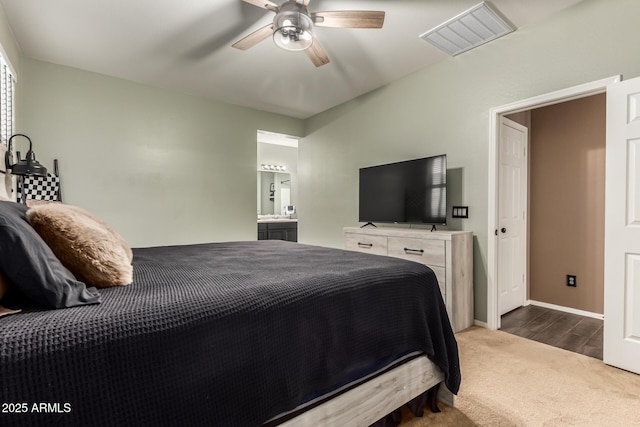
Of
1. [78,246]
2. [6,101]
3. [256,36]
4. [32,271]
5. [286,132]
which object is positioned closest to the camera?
[32,271]

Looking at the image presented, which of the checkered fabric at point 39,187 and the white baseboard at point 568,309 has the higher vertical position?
the checkered fabric at point 39,187

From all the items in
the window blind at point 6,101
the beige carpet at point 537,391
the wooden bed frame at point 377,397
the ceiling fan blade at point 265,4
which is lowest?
the beige carpet at point 537,391

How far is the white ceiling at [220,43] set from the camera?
2.40 metres

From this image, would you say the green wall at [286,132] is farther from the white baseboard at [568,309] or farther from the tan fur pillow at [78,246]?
the tan fur pillow at [78,246]

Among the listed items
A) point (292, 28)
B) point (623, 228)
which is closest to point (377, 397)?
point (623, 228)

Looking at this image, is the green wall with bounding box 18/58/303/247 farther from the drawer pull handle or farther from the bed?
the drawer pull handle

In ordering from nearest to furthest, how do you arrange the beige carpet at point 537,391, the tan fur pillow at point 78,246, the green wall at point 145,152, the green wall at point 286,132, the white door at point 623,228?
the tan fur pillow at point 78,246 → the beige carpet at point 537,391 → the white door at point 623,228 → the green wall at point 286,132 → the green wall at point 145,152

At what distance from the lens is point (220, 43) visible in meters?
2.90

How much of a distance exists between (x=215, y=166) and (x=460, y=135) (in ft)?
10.4

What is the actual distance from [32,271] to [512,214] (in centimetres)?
382

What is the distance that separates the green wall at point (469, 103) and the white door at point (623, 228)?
11.9 inches

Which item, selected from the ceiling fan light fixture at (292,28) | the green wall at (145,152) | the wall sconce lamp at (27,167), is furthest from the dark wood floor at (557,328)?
the wall sconce lamp at (27,167)

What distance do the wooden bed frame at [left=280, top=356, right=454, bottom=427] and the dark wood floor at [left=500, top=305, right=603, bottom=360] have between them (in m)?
1.54

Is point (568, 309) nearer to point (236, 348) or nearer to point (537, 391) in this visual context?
point (537, 391)
